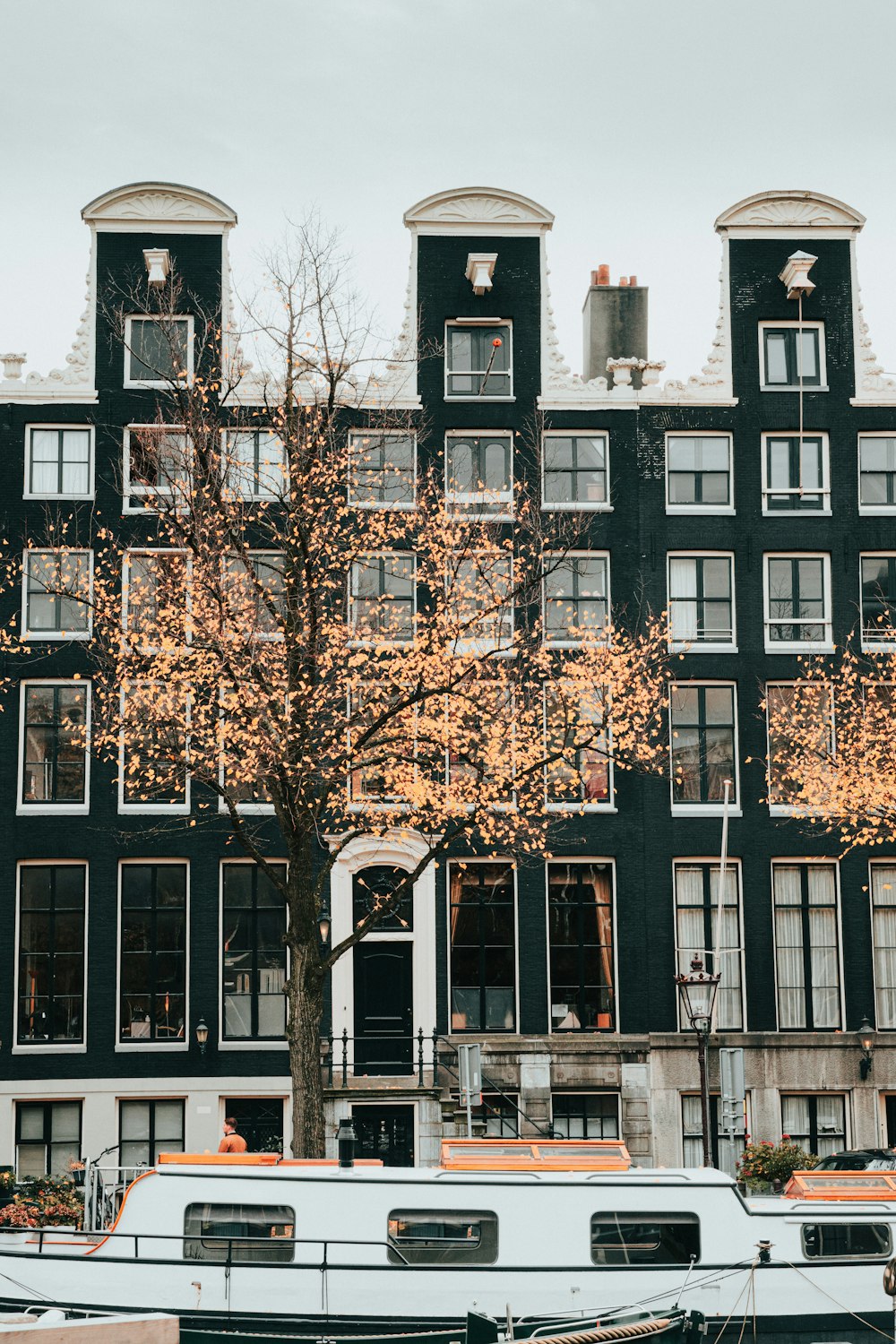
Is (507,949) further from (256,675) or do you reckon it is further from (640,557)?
(256,675)

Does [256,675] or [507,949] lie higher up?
[256,675]

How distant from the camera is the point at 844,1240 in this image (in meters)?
18.8

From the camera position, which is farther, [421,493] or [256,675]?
[421,493]

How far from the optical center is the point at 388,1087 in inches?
1212

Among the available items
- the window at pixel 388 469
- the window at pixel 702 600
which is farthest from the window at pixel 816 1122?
Result: the window at pixel 388 469

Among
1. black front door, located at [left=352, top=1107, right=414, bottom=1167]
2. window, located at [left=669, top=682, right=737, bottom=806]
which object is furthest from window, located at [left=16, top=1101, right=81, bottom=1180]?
window, located at [left=669, top=682, right=737, bottom=806]

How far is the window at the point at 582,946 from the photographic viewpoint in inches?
1300

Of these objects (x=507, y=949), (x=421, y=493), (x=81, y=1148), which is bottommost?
(x=81, y=1148)

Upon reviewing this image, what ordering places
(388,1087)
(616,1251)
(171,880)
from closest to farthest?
1. (616,1251)
2. (388,1087)
3. (171,880)

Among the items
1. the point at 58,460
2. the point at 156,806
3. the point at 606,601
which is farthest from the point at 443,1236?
the point at 58,460

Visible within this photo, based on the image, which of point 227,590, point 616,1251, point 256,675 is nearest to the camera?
point 616,1251

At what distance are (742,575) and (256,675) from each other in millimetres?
13789

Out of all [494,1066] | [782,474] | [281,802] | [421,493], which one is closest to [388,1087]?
[494,1066]

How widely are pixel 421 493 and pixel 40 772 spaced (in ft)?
31.4
